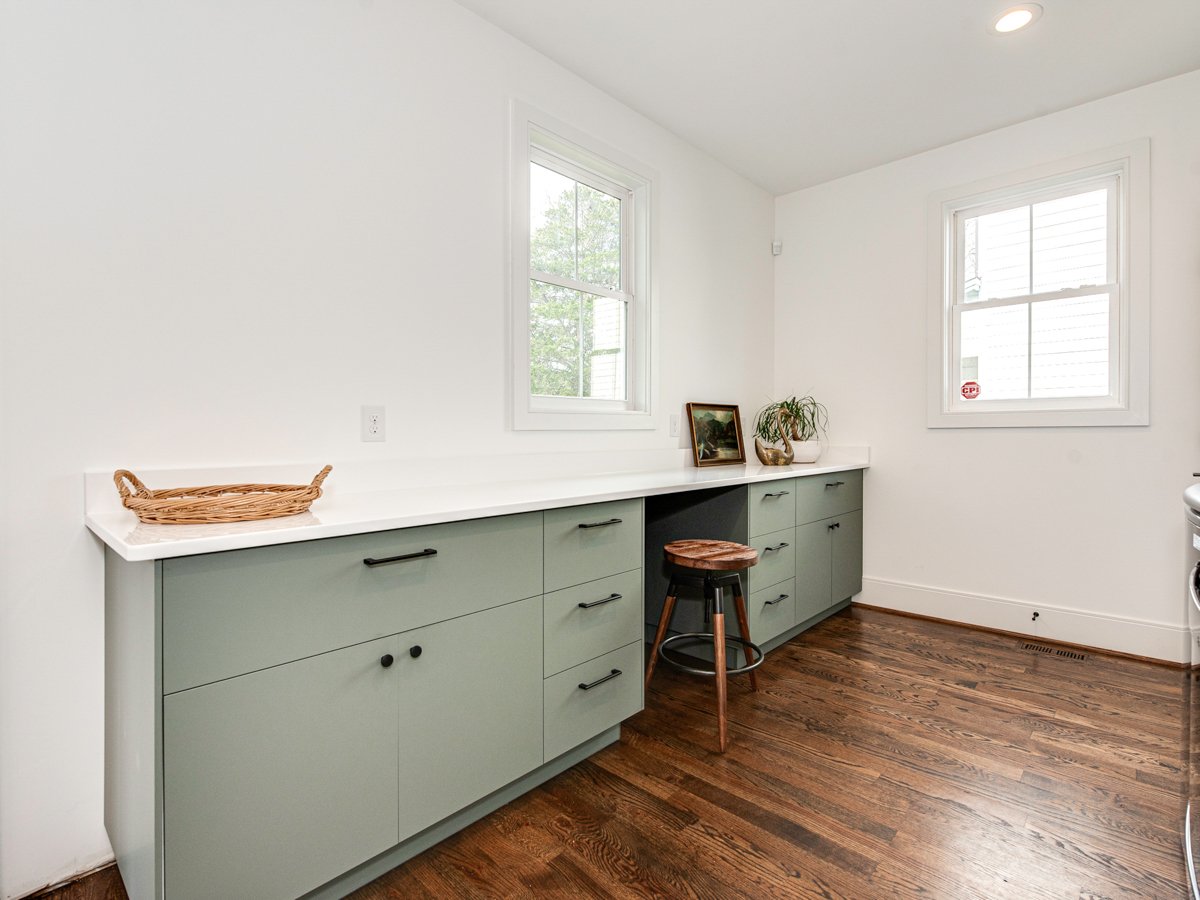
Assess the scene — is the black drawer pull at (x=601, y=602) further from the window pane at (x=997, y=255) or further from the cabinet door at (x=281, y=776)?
the window pane at (x=997, y=255)

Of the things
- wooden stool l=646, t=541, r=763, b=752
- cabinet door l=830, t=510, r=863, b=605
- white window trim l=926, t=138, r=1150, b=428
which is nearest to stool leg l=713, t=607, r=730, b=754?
wooden stool l=646, t=541, r=763, b=752

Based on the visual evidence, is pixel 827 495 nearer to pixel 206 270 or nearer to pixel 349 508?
pixel 349 508

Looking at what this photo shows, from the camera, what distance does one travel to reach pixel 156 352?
150 cm

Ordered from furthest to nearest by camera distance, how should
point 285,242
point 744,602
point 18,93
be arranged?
point 744,602 → point 285,242 → point 18,93

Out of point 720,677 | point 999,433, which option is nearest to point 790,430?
point 999,433

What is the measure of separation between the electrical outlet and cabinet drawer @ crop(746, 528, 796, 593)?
4.80 ft

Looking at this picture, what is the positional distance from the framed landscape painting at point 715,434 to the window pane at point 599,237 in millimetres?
823

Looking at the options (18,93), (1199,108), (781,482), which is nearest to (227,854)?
(18,93)

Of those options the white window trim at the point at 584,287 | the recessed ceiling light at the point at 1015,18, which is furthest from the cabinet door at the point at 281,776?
the recessed ceiling light at the point at 1015,18

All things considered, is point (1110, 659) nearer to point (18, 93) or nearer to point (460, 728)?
point (460, 728)

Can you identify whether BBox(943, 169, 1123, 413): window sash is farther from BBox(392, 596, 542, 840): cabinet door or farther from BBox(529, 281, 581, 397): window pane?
BBox(392, 596, 542, 840): cabinet door

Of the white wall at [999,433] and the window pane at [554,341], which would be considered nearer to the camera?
the window pane at [554,341]

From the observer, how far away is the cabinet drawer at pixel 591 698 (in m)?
1.69

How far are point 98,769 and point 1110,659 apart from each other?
3722 millimetres
